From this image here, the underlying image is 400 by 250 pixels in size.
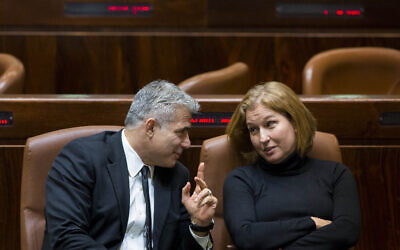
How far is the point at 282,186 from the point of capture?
105 centimetres

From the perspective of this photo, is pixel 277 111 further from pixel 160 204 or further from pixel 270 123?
pixel 160 204

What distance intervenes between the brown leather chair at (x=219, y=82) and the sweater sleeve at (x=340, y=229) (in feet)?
1.88

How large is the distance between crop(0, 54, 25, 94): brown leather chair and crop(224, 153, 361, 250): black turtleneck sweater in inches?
29.7

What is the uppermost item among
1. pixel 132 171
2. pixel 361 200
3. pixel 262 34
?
pixel 262 34

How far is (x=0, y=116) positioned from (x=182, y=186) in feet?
1.31

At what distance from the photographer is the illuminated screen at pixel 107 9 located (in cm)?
193

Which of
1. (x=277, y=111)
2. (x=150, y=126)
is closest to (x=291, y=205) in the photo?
(x=277, y=111)

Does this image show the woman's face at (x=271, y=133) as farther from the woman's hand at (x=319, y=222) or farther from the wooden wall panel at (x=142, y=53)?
the wooden wall panel at (x=142, y=53)

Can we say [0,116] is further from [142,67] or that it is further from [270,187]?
[142,67]

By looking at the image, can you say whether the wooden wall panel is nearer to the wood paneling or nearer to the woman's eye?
the wood paneling

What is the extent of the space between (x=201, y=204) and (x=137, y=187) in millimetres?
108

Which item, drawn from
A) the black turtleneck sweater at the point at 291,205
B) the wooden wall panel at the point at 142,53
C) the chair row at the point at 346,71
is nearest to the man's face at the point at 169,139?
the black turtleneck sweater at the point at 291,205

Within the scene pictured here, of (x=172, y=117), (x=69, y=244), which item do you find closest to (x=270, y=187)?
(x=172, y=117)

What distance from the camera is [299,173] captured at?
107 centimetres
